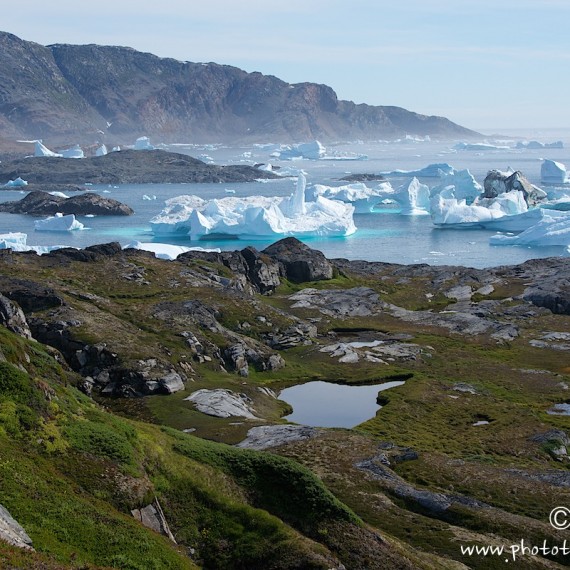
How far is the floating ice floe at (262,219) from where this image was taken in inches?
4712

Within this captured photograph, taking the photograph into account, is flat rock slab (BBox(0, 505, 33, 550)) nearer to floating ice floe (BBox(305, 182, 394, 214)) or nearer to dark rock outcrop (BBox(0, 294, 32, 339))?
dark rock outcrop (BBox(0, 294, 32, 339))

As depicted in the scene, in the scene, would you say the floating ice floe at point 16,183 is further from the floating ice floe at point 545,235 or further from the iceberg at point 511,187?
the floating ice floe at point 545,235

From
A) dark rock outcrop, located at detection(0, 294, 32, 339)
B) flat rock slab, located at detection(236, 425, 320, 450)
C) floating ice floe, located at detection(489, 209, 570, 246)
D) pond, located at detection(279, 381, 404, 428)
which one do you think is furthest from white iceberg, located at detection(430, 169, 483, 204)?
flat rock slab, located at detection(236, 425, 320, 450)

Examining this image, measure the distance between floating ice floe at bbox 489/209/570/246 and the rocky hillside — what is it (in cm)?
2155

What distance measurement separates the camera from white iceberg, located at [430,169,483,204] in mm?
143500

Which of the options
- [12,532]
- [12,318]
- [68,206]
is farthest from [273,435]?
[68,206]

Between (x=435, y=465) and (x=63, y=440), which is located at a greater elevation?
(x=63, y=440)

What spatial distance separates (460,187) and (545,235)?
32.3m

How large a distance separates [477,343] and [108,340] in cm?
3089

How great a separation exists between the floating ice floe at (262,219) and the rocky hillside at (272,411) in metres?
25.6

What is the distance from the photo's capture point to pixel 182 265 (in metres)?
76.1

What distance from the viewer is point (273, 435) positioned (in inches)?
1474

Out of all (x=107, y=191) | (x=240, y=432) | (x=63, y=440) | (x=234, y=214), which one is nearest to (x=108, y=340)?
(x=240, y=432)

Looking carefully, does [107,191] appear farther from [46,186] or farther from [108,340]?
[108,340]
